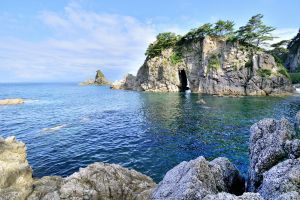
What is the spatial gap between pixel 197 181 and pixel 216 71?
264ft

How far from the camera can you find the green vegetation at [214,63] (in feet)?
286

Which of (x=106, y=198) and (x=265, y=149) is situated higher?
(x=265, y=149)

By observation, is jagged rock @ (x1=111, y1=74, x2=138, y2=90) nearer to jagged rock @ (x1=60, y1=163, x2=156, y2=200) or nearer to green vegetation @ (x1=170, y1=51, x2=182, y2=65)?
green vegetation @ (x1=170, y1=51, x2=182, y2=65)

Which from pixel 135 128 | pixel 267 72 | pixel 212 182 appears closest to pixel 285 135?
pixel 212 182

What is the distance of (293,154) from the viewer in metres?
11.0

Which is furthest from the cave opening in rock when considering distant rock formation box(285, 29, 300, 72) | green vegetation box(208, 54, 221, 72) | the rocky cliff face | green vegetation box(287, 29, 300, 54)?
distant rock formation box(285, 29, 300, 72)

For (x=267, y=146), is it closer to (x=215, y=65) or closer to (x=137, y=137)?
(x=137, y=137)

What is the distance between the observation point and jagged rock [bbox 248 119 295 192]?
11.9 meters

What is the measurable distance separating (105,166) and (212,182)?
24.5ft

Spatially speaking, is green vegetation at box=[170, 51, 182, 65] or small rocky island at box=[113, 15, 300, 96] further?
green vegetation at box=[170, 51, 182, 65]

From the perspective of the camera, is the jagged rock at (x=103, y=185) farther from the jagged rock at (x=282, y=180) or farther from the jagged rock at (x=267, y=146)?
the jagged rock at (x=282, y=180)

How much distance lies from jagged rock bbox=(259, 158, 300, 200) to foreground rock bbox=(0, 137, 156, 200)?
6844mm

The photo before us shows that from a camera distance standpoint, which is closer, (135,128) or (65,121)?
(135,128)

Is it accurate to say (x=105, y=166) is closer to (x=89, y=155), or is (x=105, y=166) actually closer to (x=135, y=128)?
(x=89, y=155)
